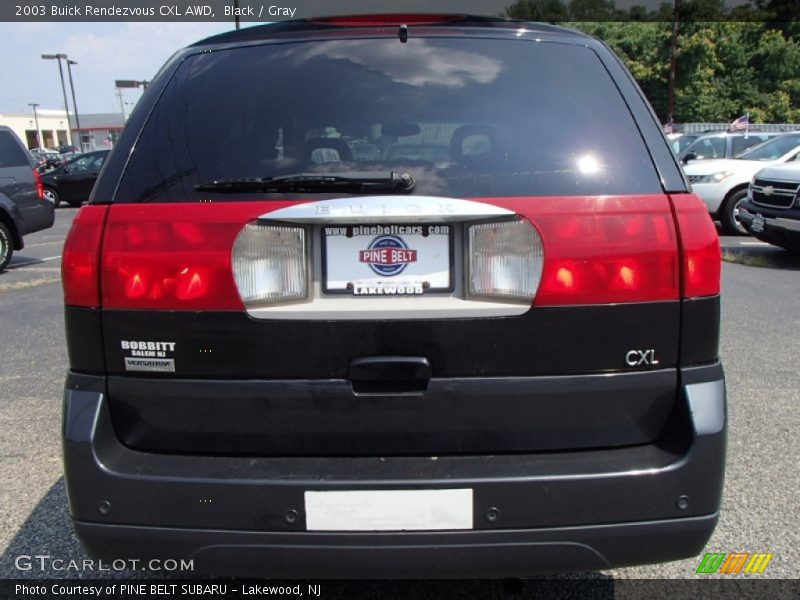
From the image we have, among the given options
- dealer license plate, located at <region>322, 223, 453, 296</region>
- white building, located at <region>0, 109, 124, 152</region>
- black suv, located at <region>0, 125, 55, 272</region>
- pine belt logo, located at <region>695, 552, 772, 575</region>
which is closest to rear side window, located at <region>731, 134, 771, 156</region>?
black suv, located at <region>0, 125, 55, 272</region>

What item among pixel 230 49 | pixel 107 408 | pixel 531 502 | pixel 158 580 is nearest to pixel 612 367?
pixel 531 502

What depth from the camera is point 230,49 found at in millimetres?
2123

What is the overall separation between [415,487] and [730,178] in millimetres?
11657

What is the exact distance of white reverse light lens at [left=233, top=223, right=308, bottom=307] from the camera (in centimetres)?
179

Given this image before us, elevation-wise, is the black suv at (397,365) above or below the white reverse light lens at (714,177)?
above

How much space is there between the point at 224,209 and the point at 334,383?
52cm

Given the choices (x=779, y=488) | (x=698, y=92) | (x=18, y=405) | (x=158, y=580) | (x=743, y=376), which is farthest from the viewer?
(x=698, y=92)

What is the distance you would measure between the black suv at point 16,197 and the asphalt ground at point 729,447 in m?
2.54

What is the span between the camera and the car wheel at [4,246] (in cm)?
930

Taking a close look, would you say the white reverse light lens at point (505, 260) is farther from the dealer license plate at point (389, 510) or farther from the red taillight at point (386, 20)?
the red taillight at point (386, 20)

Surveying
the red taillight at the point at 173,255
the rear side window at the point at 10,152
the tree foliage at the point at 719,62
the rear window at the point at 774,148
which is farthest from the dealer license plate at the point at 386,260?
the tree foliage at the point at 719,62

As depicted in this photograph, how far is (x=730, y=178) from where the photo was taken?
38.6ft

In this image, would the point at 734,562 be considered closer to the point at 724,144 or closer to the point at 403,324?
the point at 403,324

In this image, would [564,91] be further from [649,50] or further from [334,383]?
[649,50]
